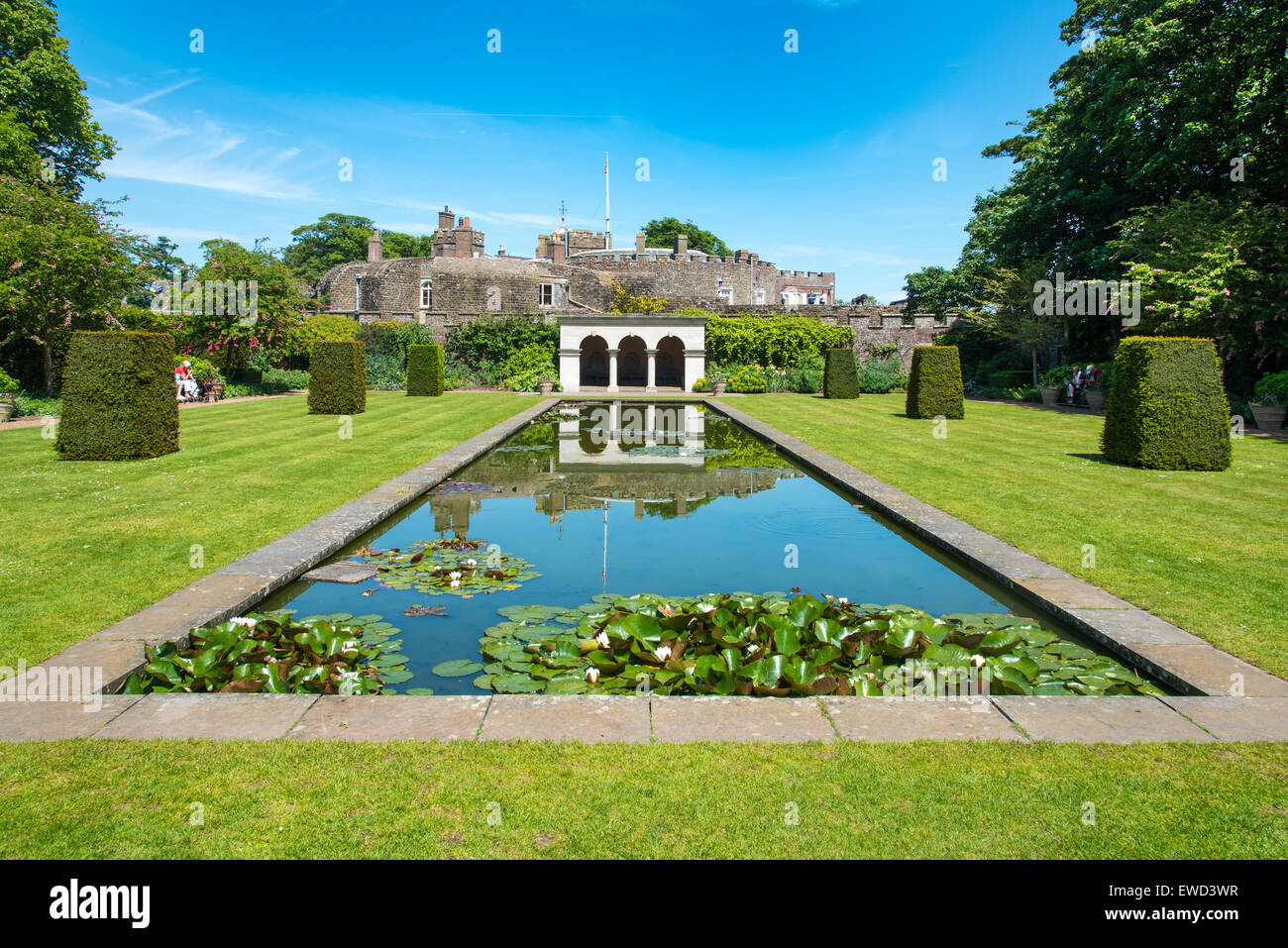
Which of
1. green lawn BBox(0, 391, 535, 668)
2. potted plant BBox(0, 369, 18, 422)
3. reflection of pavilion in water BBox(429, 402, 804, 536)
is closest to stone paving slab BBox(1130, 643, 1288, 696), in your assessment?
reflection of pavilion in water BBox(429, 402, 804, 536)

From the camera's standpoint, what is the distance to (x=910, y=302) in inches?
1949

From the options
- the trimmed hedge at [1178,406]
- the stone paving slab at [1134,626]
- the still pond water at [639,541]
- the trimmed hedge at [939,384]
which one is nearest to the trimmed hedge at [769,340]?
the trimmed hedge at [939,384]

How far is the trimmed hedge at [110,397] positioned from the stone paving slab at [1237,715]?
1202 centimetres

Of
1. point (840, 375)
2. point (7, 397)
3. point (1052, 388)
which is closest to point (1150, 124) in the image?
point (1052, 388)

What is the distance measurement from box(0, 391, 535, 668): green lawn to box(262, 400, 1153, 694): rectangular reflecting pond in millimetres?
A: 907

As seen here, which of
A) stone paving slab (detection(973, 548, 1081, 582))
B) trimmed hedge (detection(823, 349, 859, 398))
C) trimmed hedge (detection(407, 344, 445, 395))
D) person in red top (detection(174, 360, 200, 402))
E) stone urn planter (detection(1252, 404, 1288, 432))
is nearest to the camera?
stone paving slab (detection(973, 548, 1081, 582))

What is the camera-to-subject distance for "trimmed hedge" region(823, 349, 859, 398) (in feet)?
84.9

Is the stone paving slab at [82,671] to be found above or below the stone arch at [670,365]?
below

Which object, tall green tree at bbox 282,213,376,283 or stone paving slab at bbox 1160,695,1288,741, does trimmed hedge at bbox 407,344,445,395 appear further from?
tall green tree at bbox 282,213,376,283

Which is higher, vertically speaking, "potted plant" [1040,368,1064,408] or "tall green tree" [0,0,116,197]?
"tall green tree" [0,0,116,197]

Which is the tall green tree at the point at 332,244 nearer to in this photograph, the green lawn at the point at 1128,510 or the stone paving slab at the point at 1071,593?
the green lawn at the point at 1128,510

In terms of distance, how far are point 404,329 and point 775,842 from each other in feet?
107

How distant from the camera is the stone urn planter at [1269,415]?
50.5 feet

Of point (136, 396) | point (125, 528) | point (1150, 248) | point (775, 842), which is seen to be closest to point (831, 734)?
point (775, 842)
